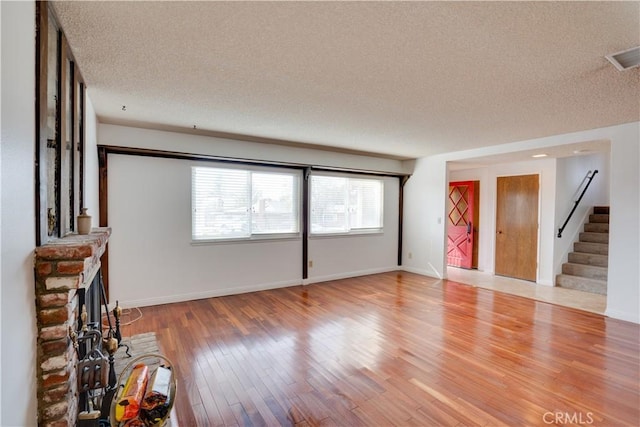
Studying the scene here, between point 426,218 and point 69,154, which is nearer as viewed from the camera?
point 69,154

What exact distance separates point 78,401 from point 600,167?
8.52m

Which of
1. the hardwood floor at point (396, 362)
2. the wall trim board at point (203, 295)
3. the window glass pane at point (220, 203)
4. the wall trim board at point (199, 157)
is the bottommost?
the hardwood floor at point (396, 362)

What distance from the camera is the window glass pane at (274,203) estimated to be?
4.91m

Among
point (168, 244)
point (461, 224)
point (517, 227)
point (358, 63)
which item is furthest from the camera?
point (461, 224)

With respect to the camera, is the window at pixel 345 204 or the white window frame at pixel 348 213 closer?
the white window frame at pixel 348 213

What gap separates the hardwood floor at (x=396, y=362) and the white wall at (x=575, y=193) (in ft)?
6.57

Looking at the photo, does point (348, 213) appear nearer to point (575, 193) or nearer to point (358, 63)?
point (358, 63)

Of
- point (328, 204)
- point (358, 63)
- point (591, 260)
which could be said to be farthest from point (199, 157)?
point (591, 260)

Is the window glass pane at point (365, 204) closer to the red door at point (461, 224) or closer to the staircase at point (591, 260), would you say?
the red door at point (461, 224)

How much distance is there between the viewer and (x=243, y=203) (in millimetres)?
4770

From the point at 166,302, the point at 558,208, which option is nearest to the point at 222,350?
the point at 166,302

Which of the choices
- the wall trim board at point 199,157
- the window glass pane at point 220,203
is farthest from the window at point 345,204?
the window glass pane at point 220,203

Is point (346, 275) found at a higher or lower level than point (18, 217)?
lower

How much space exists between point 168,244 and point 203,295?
89 cm
